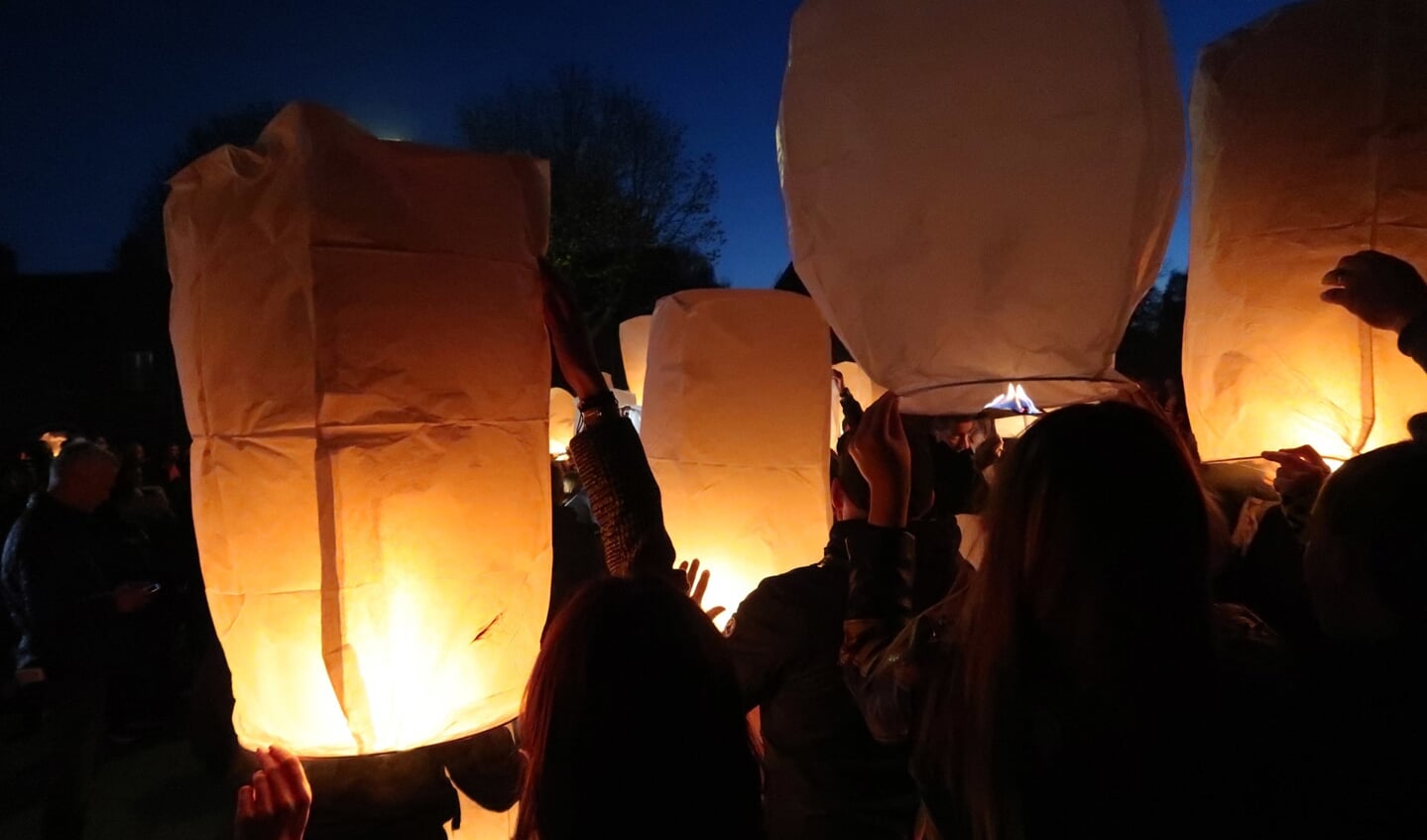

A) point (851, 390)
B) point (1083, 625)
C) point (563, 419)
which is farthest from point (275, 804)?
point (563, 419)

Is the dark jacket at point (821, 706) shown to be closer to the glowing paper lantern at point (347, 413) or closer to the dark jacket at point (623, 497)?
the dark jacket at point (623, 497)

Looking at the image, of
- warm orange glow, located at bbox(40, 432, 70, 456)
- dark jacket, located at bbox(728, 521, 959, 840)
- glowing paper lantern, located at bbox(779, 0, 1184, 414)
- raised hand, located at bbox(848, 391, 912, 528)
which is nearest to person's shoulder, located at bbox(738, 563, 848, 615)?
dark jacket, located at bbox(728, 521, 959, 840)

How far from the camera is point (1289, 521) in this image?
1748mm

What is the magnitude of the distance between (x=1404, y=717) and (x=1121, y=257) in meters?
0.67

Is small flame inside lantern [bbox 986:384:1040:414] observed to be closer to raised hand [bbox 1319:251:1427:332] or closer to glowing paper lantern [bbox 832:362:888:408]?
raised hand [bbox 1319:251:1427:332]

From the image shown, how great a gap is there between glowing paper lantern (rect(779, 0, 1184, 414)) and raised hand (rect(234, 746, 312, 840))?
985 millimetres

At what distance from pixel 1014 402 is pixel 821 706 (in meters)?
0.84

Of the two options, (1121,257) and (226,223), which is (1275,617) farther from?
(226,223)

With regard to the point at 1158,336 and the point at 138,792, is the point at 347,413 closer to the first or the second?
the point at 138,792

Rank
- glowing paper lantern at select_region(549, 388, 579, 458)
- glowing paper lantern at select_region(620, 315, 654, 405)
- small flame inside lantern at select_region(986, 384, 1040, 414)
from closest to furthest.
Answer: small flame inside lantern at select_region(986, 384, 1040, 414)
glowing paper lantern at select_region(620, 315, 654, 405)
glowing paper lantern at select_region(549, 388, 579, 458)

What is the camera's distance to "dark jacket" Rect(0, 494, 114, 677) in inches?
156

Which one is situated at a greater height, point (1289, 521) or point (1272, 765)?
point (1289, 521)

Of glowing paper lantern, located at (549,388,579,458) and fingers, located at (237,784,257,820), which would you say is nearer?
fingers, located at (237,784,257,820)

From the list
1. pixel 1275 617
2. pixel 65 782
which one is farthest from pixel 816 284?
pixel 65 782
